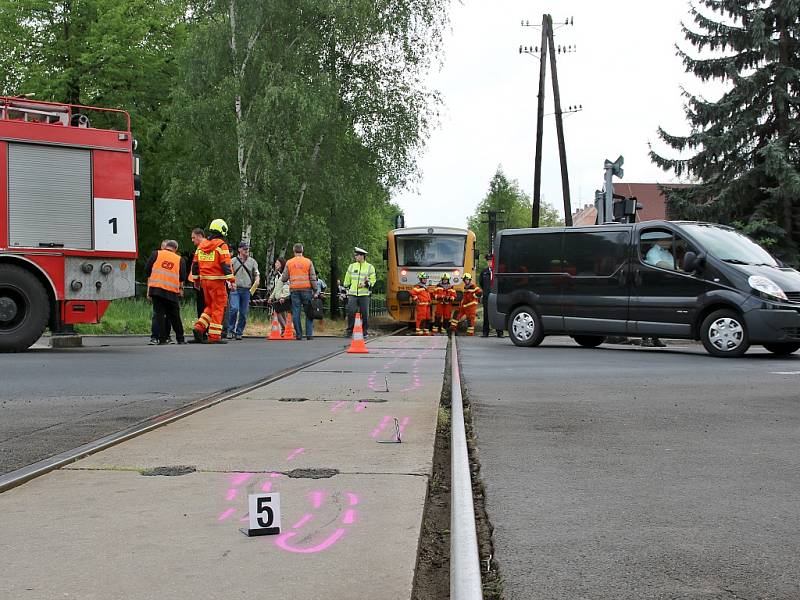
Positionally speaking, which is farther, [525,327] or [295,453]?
[525,327]

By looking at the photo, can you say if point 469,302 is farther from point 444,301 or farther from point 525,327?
point 525,327

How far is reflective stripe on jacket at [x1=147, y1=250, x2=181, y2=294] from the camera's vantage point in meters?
16.6

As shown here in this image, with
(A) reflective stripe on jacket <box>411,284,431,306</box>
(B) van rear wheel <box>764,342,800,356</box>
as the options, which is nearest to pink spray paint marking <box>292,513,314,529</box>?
(B) van rear wheel <box>764,342,800,356</box>

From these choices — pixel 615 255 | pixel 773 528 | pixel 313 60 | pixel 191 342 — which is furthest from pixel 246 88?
pixel 773 528

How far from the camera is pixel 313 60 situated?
32.7m

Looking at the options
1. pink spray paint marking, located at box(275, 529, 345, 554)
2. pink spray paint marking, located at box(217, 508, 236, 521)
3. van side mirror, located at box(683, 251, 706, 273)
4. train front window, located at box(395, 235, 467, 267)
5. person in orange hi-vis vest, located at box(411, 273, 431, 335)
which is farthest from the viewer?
train front window, located at box(395, 235, 467, 267)

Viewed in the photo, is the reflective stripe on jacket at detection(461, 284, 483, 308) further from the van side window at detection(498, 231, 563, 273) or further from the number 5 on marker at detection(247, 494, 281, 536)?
the number 5 on marker at detection(247, 494, 281, 536)

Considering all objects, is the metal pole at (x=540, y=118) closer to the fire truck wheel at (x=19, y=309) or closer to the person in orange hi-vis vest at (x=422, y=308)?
the person in orange hi-vis vest at (x=422, y=308)

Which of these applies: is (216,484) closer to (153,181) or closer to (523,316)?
(523,316)

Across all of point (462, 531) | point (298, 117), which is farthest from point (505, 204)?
point (462, 531)

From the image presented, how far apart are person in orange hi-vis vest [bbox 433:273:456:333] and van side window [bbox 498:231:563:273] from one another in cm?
704

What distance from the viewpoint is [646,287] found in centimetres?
1588

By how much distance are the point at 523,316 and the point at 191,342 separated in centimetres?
576

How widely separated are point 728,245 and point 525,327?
3928mm
